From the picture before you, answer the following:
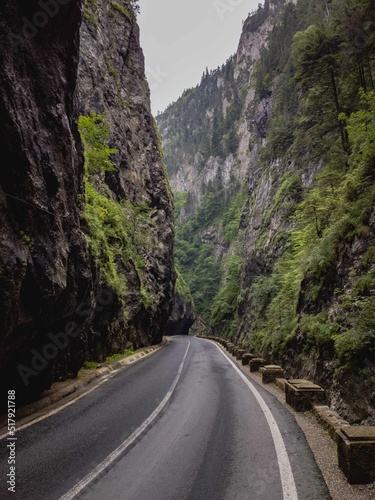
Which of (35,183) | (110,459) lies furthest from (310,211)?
(110,459)

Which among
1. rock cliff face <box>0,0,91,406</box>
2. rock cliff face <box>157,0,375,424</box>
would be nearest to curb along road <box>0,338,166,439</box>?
rock cliff face <box>0,0,91,406</box>

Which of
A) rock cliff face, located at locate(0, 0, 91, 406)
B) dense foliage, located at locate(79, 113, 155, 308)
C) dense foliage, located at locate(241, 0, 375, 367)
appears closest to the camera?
rock cliff face, located at locate(0, 0, 91, 406)

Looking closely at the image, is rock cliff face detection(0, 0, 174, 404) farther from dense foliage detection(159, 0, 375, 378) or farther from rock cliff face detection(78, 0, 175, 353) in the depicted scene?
rock cliff face detection(78, 0, 175, 353)

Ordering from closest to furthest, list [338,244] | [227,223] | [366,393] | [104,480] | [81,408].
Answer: [104,480] < [366,393] < [81,408] < [338,244] < [227,223]

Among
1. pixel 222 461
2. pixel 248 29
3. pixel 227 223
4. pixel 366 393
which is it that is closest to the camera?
pixel 222 461

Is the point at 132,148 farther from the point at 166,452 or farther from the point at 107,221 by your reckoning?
the point at 166,452

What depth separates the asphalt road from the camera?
14.6 feet

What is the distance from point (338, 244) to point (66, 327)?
10222 millimetres

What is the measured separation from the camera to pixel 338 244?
1325 centimetres

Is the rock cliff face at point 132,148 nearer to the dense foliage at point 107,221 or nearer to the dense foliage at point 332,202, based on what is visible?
the dense foliage at point 107,221

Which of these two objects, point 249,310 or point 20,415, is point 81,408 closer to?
point 20,415

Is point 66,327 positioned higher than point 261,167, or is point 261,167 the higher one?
point 261,167

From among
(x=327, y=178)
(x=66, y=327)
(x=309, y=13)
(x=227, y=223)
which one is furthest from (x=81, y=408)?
(x=227, y=223)

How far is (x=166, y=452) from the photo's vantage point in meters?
5.75
